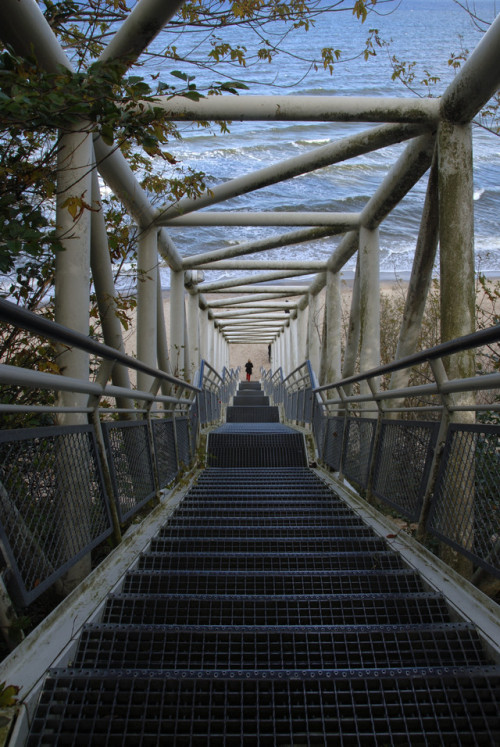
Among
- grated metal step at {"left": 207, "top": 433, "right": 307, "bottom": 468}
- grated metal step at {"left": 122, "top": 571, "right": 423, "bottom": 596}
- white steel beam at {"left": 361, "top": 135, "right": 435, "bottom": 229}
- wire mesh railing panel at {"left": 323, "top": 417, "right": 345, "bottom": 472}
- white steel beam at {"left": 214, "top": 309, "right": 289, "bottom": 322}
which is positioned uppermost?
white steel beam at {"left": 214, "top": 309, "right": 289, "bottom": 322}

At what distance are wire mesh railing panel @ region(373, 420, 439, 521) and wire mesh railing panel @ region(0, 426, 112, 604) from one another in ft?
5.07

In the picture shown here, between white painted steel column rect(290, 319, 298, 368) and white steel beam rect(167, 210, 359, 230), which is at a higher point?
white steel beam rect(167, 210, 359, 230)

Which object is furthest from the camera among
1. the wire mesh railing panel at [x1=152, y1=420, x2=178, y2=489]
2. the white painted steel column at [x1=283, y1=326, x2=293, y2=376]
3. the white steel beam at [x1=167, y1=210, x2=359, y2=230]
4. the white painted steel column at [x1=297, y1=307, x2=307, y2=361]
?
the white painted steel column at [x1=283, y1=326, x2=293, y2=376]

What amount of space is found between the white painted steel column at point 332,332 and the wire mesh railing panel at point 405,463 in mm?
7205

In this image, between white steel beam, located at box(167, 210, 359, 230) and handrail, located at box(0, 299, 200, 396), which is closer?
handrail, located at box(0, 299, 200, 396)

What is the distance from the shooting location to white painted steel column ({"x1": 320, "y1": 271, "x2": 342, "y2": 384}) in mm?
11109

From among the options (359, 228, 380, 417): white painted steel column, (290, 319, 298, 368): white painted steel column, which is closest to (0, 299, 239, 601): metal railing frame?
(359, 228, 380, 417): white painted steel column

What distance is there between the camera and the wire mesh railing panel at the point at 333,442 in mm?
5957

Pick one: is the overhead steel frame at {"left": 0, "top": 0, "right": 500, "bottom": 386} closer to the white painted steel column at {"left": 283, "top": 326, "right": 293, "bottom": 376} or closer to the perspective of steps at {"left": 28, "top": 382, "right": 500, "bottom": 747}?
the perspective of steps at {"left": 28, "top": 382, "right": 500, "bottom": 747}

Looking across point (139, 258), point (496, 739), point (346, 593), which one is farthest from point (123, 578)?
point (139, 258)

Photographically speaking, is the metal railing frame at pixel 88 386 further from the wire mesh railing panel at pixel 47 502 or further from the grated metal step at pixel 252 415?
the grated metal step at pixel 252 415

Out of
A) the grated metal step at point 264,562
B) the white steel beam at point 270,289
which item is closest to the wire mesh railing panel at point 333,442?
the grated metal step at point 264,562

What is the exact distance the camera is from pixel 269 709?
1.52 m

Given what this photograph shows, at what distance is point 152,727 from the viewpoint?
1488 mm
